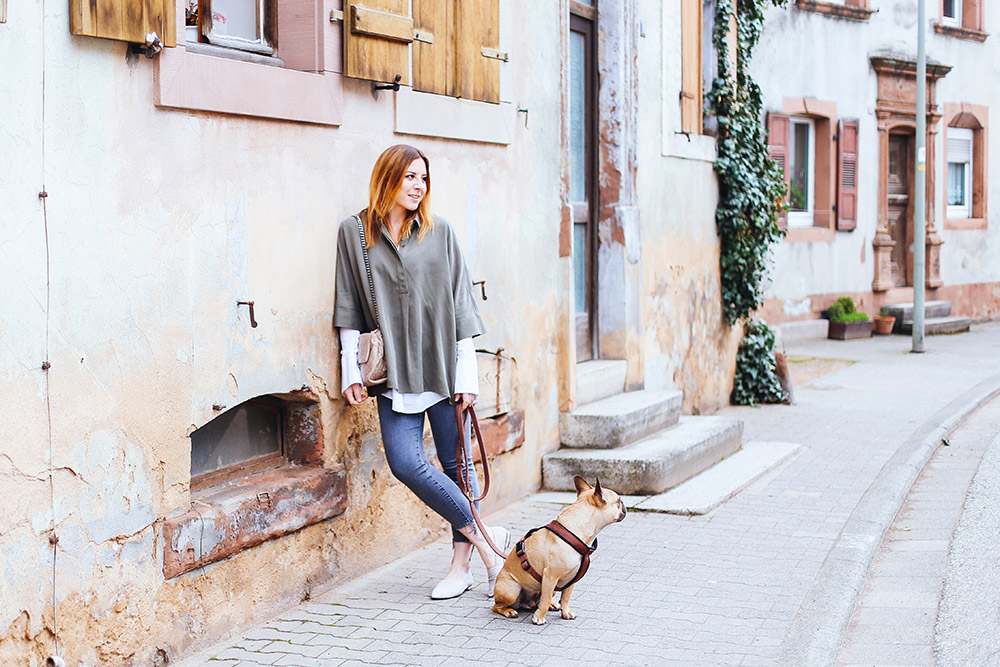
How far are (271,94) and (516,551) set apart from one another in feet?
6.71

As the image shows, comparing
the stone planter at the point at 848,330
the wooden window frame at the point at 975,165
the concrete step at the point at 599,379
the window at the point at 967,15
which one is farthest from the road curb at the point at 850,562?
the window at the point at 967,15

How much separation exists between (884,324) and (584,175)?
10917mm

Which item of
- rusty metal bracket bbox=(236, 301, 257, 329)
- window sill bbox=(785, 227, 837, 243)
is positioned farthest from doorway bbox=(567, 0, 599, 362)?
window sill bbox=(785, 227, 837, 243)

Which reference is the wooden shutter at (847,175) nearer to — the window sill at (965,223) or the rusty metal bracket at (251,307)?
the window sill at (965,223)

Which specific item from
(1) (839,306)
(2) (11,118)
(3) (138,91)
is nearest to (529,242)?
(3) (138,91)

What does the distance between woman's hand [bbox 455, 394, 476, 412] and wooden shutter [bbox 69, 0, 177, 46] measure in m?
1.87

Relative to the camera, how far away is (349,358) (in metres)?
5.13

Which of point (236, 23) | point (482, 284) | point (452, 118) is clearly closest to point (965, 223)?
point (482, 284)

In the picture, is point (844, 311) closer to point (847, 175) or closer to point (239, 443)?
point (847, 175)

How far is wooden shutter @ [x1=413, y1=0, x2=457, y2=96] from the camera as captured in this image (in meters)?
5.90

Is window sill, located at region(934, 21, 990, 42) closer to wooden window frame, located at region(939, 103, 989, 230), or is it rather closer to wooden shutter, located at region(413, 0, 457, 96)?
wooden window frame, located at region(939, 103, 989, 230)

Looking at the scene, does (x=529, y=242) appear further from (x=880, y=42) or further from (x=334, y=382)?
(x=880, y=42)

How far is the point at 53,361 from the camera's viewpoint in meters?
3.82

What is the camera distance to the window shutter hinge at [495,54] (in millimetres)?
6484
